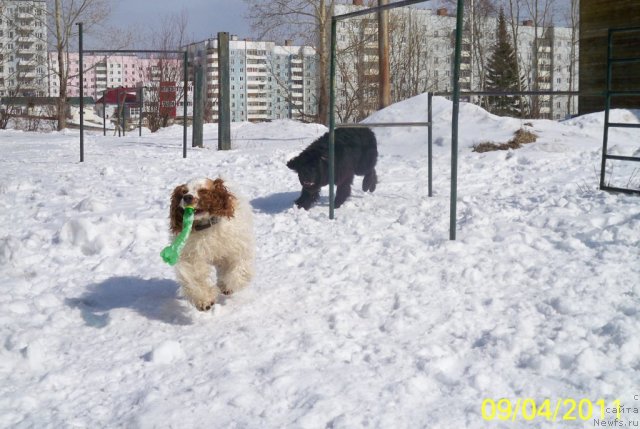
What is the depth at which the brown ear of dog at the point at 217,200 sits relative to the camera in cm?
441

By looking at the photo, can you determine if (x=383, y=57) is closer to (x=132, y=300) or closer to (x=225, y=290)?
(x=225, y=290)

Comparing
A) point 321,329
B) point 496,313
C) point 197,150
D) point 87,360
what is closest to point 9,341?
point 87,360

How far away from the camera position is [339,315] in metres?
4.23

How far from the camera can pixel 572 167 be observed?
9.40 meters

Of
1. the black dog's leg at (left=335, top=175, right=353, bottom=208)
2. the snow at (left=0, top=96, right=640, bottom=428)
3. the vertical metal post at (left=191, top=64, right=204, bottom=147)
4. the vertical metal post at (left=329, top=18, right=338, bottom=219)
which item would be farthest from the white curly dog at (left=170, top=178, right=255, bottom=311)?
the vertical metal post at (left=191, top=64, right=204, bottom=147)

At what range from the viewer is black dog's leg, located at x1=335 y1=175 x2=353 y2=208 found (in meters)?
7.92

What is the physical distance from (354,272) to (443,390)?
2.07 meters

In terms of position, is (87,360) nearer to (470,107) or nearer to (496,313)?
(496,313)

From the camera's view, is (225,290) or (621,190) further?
(621,190)

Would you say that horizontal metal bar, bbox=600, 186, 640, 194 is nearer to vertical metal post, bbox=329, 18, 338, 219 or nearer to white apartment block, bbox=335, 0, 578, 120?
vertical metal post, bbox=329, 18, 338, 219

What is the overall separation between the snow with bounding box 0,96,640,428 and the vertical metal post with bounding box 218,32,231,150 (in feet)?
20.7

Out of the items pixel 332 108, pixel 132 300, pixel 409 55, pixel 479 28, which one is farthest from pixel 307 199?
pixel 479 28

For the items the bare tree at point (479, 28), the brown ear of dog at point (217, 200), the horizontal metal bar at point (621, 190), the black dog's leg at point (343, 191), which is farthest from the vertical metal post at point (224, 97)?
the bare tree at point (479, 28)

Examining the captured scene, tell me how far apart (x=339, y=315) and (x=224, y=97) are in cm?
1146
